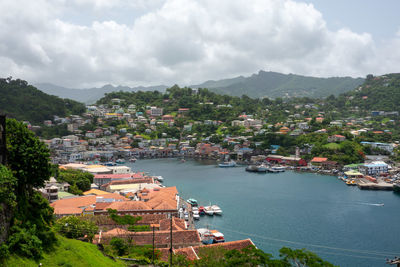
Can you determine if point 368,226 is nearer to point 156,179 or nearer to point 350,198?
point 350,198

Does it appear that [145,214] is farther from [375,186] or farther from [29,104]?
[29,104]

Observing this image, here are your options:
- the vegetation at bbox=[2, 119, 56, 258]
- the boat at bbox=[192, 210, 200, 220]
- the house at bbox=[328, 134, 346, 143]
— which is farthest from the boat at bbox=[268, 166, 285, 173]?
the vegetation at bbox=[2, 119, 56, 258]

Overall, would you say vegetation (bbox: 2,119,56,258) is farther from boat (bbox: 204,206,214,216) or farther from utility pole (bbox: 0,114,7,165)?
boat (bbox: 204,206,214,216)

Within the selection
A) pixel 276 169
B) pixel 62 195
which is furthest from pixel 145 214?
pixel 276 169

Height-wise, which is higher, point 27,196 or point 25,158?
point 25,158

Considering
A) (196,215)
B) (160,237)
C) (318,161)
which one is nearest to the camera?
(160,237)

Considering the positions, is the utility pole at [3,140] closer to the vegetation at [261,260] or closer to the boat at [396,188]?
the vegetation at [261,260]

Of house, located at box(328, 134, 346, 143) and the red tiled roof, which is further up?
house, located at box(328, 134, 346, 143)
